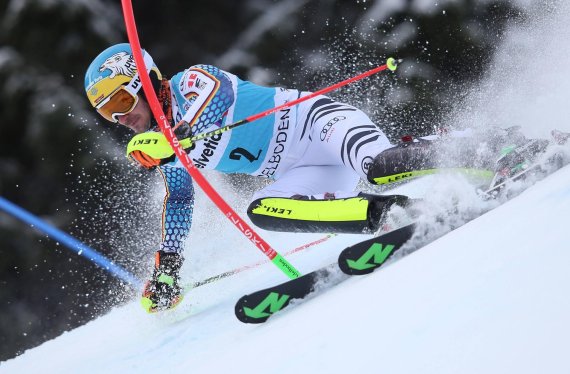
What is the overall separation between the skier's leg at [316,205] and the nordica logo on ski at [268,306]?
34 cm

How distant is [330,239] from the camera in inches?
129

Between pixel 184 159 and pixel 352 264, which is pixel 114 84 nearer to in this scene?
pixel 184 159

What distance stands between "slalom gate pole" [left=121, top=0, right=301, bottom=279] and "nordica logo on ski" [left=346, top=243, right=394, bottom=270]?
466 millimetres

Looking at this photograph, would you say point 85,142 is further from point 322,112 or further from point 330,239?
point 322,112

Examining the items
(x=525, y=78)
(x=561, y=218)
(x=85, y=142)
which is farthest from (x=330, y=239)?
(x=85, y=142)

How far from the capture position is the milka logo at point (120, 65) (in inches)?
104

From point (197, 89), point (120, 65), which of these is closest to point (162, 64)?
point (120, 65)

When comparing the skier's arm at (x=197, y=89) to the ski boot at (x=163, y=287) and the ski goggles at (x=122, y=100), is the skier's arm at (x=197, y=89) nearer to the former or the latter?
the ski goggles at (x=122, y=100)

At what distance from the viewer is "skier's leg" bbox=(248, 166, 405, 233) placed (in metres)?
2.15

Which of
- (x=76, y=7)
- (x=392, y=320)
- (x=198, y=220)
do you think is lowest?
(x=198, y=220)

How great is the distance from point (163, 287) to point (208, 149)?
0.69 metres

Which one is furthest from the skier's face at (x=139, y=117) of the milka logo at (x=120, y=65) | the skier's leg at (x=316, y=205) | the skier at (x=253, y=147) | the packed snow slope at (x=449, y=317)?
the packed snow slope at (x=449, y=317)

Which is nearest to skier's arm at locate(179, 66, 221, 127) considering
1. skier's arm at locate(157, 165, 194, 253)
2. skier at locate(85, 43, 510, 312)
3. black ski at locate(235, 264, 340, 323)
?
skier at locate(85, 43, 510, 312)

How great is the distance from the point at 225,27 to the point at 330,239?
12.5 feet
